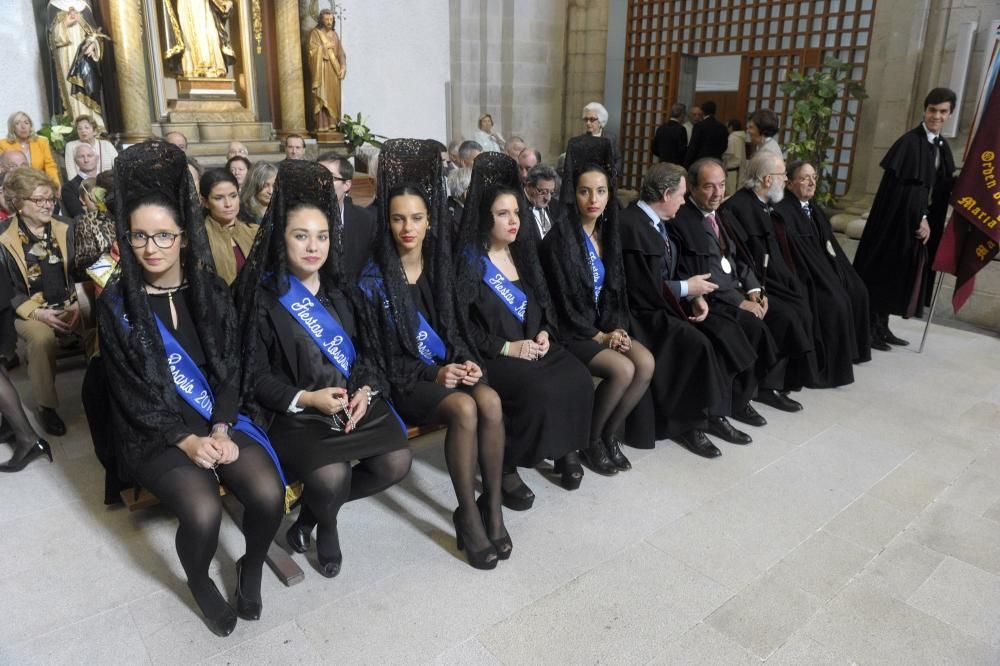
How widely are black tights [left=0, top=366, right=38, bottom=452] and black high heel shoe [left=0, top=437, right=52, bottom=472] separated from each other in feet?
0.07

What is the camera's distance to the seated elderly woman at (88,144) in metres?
7.35

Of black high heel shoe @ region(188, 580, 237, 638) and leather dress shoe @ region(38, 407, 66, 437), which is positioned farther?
leather dress shoe @ region(38, 407, 66, 437)

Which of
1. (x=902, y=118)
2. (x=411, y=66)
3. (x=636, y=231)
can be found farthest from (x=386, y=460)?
(x=411, y=66)

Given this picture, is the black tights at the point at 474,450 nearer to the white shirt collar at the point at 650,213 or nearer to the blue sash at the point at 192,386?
the blue sash at the point at 192,386

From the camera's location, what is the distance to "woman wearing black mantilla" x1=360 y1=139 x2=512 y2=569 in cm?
296

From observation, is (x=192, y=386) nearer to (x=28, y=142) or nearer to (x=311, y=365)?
(x=311, y=365)

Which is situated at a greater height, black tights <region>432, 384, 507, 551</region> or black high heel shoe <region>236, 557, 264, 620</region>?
black tights <region>432, 384, 507, 551</region>

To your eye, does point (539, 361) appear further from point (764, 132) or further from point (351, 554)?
point (764, 132)

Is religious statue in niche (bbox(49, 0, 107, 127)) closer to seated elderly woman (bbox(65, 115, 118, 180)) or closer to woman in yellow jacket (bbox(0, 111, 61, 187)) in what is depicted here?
seated elderly woman (bbox(65, 115, 118, 180))

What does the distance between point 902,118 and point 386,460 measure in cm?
703

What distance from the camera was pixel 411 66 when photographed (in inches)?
422

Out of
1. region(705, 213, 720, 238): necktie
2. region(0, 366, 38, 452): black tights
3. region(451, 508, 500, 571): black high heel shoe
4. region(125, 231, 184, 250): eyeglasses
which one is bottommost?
region(451, 508, 500, 571): black high heel shoe

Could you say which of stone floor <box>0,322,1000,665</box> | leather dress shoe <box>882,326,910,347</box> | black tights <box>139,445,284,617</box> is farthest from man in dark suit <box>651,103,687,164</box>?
black tights <box>139,445,284,617</box>

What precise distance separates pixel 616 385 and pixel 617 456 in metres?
0.43
